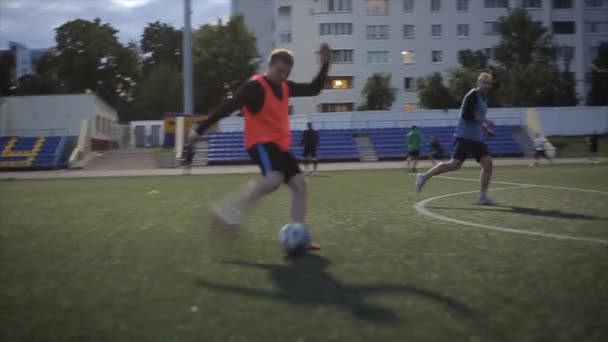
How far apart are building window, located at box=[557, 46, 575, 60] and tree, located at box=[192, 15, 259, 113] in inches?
1261

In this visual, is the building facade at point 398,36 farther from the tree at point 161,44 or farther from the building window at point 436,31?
the tree at point 161,44

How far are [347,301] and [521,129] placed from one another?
39842mm

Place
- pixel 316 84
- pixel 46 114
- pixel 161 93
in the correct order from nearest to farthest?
pixel 316 84, pixel 46 114, pixel 161 93

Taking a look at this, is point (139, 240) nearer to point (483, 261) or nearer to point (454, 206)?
point (483, 261)

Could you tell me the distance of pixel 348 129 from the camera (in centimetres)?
4019

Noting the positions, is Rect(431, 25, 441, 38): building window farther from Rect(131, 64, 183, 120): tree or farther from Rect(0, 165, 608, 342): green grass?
Rect(0, 165, 608, 342): green grass

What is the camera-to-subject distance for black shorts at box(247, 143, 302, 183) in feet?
18.2

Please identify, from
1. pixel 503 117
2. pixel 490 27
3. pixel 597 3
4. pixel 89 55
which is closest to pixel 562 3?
pixel 597 3

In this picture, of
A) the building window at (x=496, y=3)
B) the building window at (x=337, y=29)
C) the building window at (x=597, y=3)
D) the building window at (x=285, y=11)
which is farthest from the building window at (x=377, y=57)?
the building window at (x=597, y=3)

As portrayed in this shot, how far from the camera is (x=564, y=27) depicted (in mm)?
67312

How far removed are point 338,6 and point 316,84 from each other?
61.5m

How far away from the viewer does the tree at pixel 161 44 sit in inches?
3565

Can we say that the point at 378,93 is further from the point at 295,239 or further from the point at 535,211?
the point at 295,239

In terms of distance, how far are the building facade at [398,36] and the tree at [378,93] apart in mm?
5915
